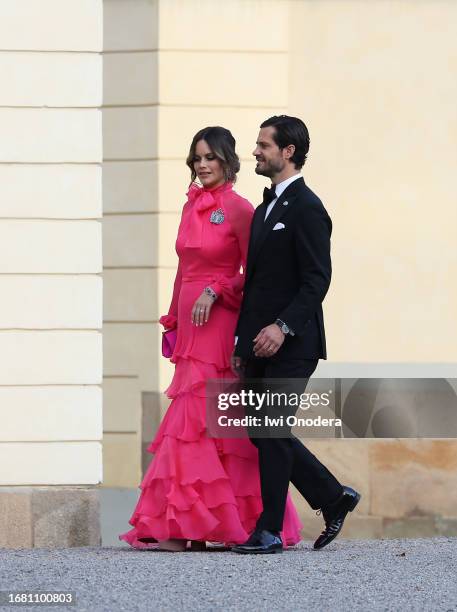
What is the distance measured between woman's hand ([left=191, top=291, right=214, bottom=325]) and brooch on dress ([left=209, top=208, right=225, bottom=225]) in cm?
34

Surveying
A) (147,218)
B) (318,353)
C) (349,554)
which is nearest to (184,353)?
(318,353)

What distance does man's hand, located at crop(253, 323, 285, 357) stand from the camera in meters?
7.30

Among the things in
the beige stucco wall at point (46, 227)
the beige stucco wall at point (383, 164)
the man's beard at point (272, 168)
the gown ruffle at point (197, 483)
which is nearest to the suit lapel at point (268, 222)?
the man's beard at point (272, 168)

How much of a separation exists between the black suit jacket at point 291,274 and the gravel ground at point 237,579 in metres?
0.94

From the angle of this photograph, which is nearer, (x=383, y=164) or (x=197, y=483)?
(x=197, y=483)

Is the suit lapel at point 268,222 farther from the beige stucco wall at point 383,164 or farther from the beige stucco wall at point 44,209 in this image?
the beige stucco wall at point 383,164

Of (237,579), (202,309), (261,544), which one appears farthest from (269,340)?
(237,579)

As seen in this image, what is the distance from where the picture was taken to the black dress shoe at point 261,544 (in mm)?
7414

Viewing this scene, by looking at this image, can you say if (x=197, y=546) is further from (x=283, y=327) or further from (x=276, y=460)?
(x=283, y=327)

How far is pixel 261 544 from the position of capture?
742cm

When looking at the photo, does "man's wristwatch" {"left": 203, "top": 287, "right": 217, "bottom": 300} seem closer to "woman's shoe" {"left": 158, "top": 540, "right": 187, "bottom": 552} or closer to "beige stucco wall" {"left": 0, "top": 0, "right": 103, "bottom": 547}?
"beige stucco wall" {"left": 0, "top": 0, "right": 103, "bottom": 547}

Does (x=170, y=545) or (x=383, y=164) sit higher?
(x=383, y=164)

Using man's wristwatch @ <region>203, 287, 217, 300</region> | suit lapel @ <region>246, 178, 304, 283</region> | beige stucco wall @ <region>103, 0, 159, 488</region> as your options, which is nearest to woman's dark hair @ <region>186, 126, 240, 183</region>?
suit lapel @ <region>246, 178, 304, 283</region>

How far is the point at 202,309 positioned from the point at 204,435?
0.57 m
